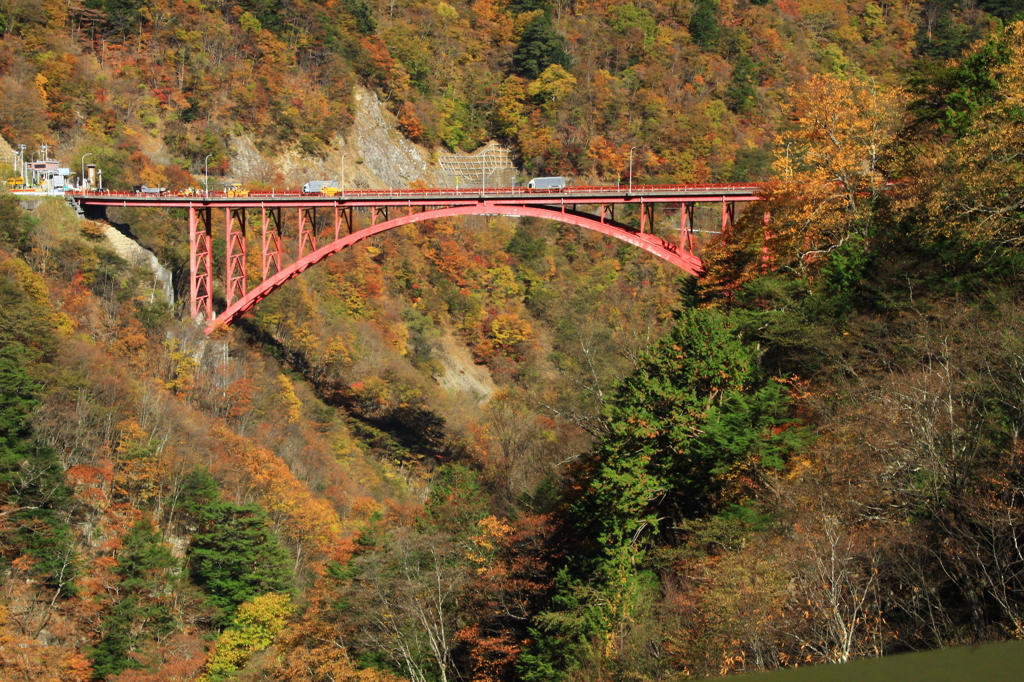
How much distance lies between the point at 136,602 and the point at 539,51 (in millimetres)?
58691

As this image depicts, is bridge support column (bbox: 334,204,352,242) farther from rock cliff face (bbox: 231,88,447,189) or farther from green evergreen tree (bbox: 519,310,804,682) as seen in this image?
green evergreen tree (bbox: 519,310,804,682)

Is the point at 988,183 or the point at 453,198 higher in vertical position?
the point at 453,198

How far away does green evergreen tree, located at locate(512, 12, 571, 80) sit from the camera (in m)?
74.9

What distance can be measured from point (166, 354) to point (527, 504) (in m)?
18.7

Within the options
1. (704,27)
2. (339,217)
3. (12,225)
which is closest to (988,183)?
(339,217)

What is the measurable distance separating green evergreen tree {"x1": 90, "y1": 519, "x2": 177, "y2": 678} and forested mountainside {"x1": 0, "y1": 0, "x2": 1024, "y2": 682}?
0.09m

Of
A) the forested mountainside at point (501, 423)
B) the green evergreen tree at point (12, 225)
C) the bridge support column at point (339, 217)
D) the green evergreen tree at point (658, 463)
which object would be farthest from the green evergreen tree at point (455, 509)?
the green evergreen tree at point (12, 225)

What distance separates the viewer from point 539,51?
75250 millimetres

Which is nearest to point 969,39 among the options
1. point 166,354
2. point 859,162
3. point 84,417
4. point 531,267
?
point 531,267

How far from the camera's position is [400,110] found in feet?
222

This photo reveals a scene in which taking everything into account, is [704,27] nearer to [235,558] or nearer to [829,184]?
[829,184]

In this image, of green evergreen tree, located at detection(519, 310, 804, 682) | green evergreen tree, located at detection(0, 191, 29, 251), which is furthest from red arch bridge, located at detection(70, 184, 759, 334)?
green evergreen tree, located at detection(519, 310, 804, 682)

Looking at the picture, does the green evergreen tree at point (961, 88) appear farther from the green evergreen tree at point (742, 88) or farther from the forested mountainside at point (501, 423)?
the green evergreen tree at point (742, 88)

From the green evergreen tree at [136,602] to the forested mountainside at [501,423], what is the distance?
88 millimetres
